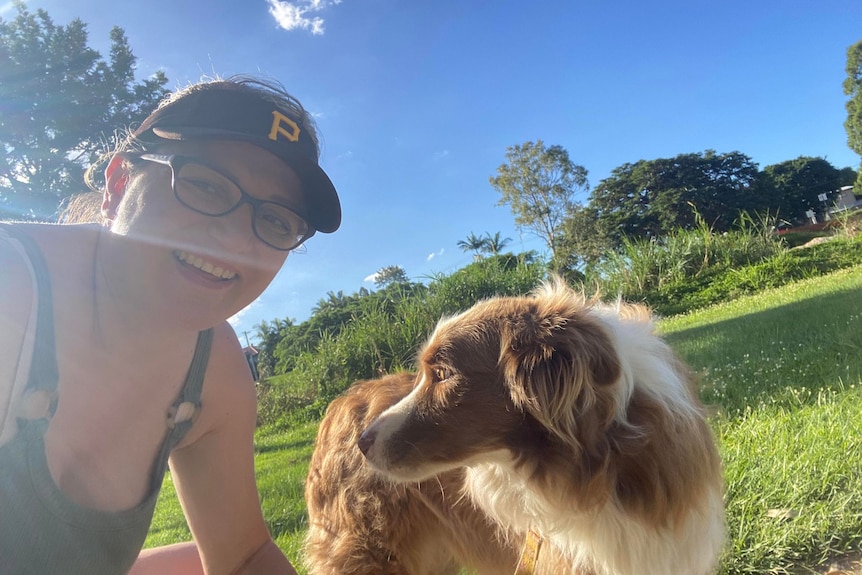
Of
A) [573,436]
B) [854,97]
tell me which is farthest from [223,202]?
[854,97]

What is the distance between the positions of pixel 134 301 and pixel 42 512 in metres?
0.62

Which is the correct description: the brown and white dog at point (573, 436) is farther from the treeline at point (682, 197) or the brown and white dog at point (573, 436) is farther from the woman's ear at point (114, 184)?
the treeline at point (682, 197)

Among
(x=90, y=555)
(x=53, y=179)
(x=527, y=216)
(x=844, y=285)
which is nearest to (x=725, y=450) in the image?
(x=90, y=555)

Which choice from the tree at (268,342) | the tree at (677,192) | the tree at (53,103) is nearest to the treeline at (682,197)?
the tree at (677,192)

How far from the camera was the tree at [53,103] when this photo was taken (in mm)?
12820

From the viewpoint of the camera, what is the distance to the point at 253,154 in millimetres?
1572

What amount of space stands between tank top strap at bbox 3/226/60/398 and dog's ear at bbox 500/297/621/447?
4.69 feet

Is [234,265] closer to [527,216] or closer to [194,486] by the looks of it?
[194,486]

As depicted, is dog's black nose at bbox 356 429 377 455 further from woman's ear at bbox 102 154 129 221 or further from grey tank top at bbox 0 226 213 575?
woman's ear at bbox 102 154 129 221

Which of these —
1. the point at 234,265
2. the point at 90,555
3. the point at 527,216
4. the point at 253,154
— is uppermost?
the point at 527,216

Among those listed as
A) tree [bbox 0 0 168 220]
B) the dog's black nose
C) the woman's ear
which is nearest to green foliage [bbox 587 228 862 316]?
the dog's black nose

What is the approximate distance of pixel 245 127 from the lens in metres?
1.54

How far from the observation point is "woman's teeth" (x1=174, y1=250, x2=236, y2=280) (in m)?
1.49

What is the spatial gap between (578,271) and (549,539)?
10.7 meters
